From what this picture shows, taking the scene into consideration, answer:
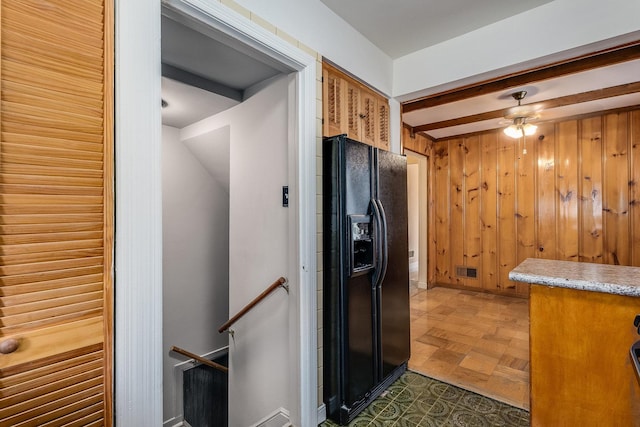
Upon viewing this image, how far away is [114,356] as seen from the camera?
3.64 feet

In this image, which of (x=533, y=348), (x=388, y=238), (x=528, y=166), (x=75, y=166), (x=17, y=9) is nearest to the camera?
(x=17, y=9)

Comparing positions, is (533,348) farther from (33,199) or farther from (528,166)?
(528,166)

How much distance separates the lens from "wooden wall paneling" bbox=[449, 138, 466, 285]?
4891mm

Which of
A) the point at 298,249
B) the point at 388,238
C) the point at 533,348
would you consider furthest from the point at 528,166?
the point at 298,249

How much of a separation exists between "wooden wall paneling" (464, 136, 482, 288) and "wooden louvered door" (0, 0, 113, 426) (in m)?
4.78

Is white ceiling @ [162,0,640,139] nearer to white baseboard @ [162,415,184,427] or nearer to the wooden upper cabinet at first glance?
the wooden upper cabinet

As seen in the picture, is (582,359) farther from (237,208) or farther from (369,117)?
(237,208)

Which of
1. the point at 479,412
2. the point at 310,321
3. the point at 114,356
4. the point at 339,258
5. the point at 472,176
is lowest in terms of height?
the point at 479,412

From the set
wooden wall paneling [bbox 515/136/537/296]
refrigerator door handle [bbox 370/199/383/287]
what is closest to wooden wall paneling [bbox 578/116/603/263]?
wooden wall paneling [bbox 515/136/537/296]

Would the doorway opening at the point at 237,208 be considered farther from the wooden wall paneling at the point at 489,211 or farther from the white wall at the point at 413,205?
the white wall at the point at 413,205

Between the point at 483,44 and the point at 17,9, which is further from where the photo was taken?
the point at 483,44

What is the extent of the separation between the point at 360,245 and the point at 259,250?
774mm

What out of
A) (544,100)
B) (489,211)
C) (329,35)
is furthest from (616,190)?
(329,35)

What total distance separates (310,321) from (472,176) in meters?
3.97
